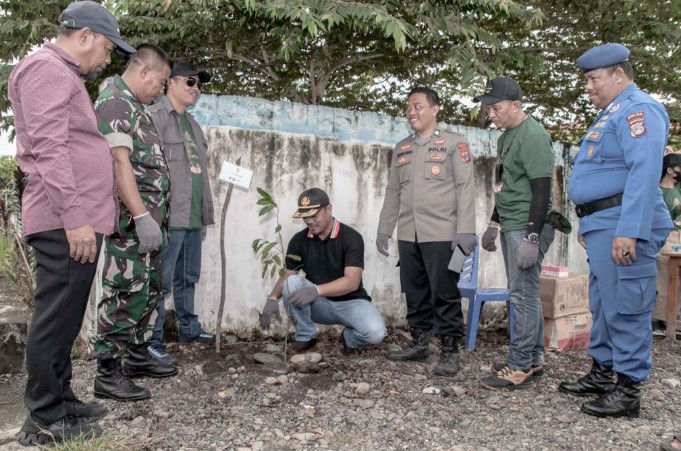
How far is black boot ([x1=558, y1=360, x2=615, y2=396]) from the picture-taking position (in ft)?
12.1

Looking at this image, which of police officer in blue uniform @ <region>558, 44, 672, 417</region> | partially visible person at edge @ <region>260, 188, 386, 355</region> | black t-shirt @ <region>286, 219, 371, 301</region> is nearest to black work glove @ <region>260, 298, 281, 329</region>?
partially visible person at edge @ <region>260, 188, 386, 355</region>

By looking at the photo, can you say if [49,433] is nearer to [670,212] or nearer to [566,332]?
[566,332]

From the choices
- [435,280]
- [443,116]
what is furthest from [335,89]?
[435,280]

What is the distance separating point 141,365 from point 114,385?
39 cm

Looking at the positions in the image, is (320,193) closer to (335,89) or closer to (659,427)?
(659,427)

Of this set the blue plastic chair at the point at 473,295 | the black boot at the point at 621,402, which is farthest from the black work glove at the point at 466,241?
the black boot at the point at 621,402

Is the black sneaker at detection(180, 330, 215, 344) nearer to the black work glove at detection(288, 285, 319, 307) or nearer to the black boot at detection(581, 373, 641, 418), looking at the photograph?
the black work glove at detection(288, 285, 319, 307)

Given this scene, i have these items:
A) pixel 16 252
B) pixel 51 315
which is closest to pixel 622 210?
pixel 51 315

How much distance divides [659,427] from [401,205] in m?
2.14

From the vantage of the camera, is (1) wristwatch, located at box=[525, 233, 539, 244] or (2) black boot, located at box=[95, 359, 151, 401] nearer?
(2) black boot, located at box=[95, 359, 151, 401]

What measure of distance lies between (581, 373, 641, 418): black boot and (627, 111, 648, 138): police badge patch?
1348 mm

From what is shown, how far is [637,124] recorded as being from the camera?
3176 mm

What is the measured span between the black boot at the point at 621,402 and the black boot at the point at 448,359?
95 centimetres

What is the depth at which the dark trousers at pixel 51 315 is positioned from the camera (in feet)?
8.55
